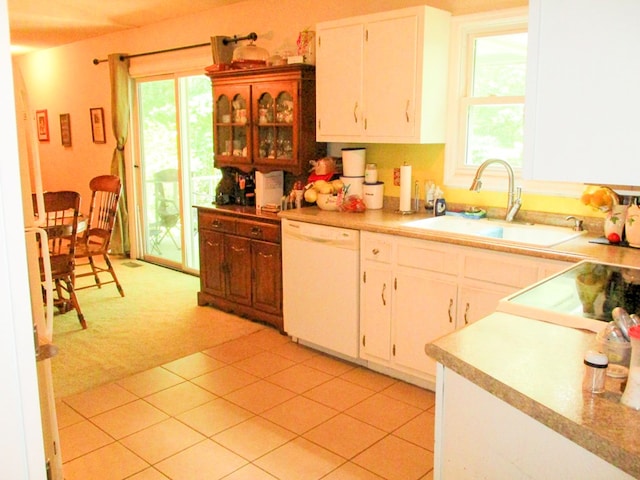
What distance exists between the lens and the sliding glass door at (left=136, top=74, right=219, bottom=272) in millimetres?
5645

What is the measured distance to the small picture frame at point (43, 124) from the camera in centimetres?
798

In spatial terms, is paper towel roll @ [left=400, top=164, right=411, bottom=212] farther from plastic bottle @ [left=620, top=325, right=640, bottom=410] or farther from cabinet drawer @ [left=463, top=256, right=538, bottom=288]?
plastic bottle @ [left=620, top=325, right=640, bottom=410]

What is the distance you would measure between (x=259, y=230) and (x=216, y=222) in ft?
1.79

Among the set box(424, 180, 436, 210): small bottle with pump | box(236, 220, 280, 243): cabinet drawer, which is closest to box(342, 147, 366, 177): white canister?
box(424, 180, 436, 210): small bottle with pump

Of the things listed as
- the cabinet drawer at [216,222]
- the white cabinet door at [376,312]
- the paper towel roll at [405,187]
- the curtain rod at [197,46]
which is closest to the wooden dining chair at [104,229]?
the cabinet drawer at [216,222]

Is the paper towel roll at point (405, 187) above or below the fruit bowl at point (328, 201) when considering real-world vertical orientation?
above

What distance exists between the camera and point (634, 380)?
3.99ft

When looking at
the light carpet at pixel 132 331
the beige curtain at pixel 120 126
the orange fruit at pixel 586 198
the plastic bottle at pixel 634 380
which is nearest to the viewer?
the plastic bottle at pixel 634 380

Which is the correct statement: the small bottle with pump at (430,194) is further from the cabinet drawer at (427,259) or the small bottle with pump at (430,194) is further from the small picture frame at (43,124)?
the small picture frame at (43,124)

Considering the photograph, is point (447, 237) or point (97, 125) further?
point (97, 125)

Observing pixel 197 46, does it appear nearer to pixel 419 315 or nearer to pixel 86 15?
→ pixel 86 15

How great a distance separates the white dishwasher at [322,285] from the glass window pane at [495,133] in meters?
0.98

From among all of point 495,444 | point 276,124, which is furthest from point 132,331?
point 495,444

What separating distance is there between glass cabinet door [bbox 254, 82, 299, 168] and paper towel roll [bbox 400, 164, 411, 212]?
851 millimetres
